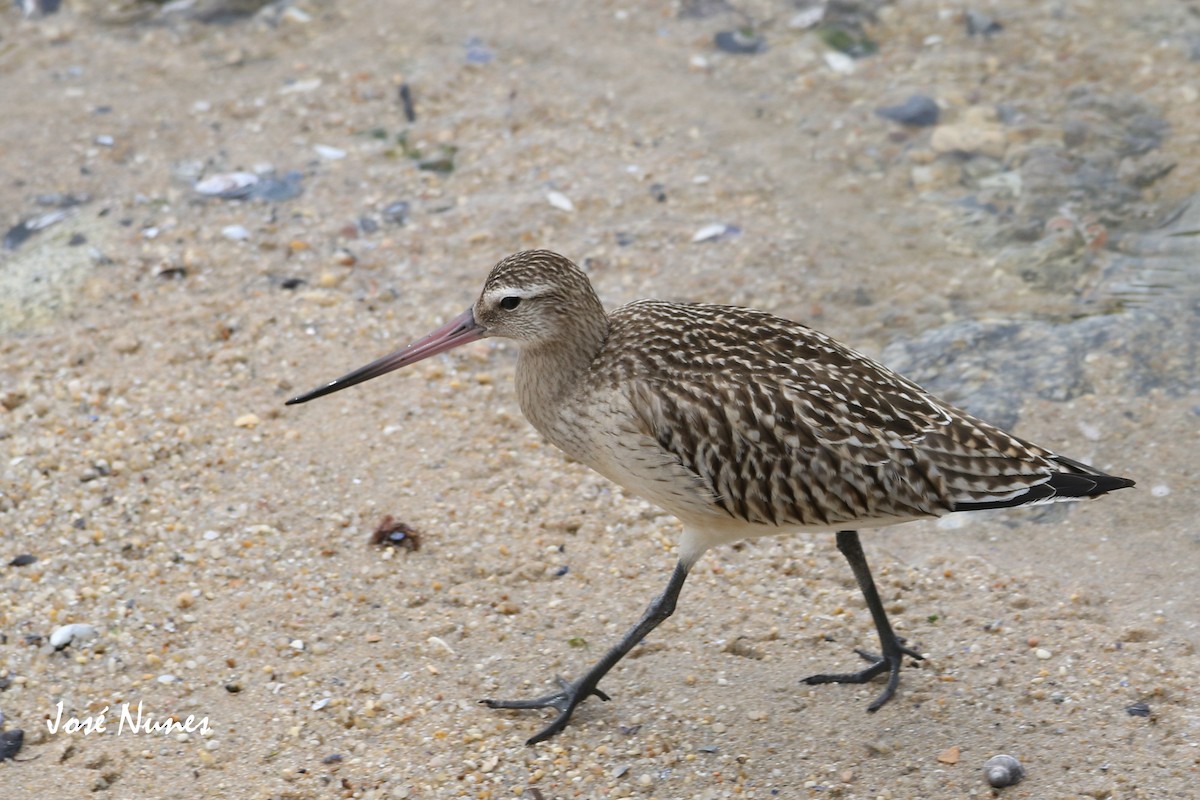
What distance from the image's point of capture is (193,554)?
240 inches

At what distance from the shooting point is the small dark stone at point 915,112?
883cm

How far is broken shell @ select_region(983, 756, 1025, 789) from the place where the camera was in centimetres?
488

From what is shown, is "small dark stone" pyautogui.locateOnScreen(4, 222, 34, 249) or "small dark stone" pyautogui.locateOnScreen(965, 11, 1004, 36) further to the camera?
"small dark stone" pyautogui.locateOnScreen(965, 11, 1004, 36)

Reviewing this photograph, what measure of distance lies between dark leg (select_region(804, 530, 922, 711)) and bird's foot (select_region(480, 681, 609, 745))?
0.97 metres

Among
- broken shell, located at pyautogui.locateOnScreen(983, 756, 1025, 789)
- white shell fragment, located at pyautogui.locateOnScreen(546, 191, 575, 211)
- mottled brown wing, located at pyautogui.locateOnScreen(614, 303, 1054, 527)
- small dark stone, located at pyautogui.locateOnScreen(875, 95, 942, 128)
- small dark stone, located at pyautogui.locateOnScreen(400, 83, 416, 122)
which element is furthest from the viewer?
small dark stone, located at pyautogui.locateOnScreen(400, 83, 416, 122)

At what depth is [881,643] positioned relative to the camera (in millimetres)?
5555

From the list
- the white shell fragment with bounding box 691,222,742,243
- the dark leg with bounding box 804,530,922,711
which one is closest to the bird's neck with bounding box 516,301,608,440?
the dark leg with bounding box 804,530,922,711

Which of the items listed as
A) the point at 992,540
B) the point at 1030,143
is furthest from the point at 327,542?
the point at 1030,143

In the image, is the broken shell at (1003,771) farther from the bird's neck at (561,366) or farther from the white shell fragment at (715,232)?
the white shell fragment at (715,232)

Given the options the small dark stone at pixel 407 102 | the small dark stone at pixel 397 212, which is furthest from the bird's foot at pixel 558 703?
the small dark stone at pixel 407 102

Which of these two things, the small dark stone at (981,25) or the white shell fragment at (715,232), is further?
the small dark stone at (981,25)

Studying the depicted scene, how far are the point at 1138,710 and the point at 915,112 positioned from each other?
4.87 meters

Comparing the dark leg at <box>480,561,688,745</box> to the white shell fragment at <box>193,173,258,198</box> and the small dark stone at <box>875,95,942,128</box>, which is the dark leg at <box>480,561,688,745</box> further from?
the small dark stone at <box>875,95,942,128</box>

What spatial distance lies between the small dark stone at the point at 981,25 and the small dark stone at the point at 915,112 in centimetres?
103
